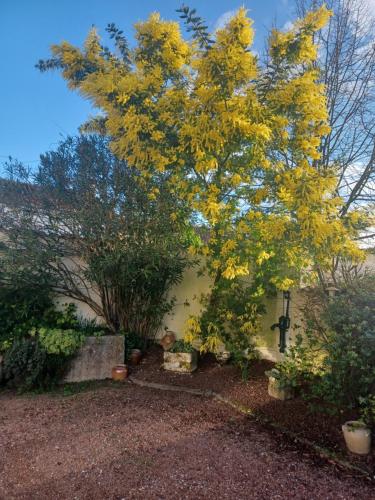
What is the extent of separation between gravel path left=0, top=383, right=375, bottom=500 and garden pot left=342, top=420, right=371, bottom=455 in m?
0.34

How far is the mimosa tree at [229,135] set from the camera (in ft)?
14.4

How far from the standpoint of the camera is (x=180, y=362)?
5441 millimetres

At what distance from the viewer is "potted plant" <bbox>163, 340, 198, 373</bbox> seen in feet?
17.8

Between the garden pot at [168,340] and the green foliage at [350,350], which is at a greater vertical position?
the green foliage at [350,350]

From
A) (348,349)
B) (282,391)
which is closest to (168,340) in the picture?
(282,391)

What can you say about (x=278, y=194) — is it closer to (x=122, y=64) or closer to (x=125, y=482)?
(x=122, y=64)

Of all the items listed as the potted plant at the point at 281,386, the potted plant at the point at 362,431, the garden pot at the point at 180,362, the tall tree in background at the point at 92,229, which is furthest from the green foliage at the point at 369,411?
the tall tree in background at the point at 92,229

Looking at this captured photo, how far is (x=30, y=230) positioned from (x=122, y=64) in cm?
302

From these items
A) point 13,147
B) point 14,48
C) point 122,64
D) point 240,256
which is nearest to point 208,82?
point 122,64

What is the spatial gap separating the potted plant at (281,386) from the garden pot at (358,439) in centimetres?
98

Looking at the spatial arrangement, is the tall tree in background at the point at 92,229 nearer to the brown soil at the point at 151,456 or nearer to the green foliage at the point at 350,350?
the brown soil at the point at 151,456

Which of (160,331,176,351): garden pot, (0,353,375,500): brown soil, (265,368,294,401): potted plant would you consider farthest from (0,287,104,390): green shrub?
(265,368,294,401): potted plant

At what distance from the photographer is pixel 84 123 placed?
6027mm

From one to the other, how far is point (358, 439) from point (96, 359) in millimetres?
3808
